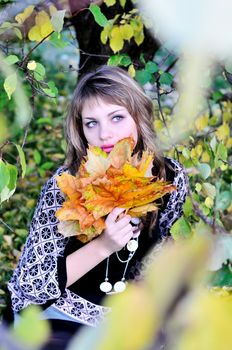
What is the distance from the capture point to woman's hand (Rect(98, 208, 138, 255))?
147 centimetres

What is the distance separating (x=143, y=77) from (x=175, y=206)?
0.42m

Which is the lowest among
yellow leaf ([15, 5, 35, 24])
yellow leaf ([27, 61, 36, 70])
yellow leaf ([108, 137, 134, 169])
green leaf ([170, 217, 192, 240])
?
green leaf ([170, 217, 192, 240])

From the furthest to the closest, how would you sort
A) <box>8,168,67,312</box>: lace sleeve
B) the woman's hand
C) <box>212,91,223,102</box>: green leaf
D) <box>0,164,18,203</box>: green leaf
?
<box>212,91,223,102</box>: green leaf, <box>8,168,67,312</box>: lace sleeve, the woman's hand, <box>0,164,18,203</box>: green leaf

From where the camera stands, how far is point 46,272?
160 cm

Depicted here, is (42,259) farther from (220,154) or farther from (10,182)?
(220,154)

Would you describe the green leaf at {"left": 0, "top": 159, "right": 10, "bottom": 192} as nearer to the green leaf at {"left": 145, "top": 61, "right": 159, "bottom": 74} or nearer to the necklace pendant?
the necklace pendant

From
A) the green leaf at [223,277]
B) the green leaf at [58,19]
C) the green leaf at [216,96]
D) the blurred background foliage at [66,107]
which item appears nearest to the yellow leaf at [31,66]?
the blurred background foliage at [66,107]

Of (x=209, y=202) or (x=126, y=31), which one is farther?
(x=126, y=31)

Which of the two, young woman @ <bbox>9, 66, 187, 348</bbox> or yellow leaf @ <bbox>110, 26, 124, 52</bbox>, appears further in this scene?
yellow leaf @ <bbox>110, 26, 124, 52</bbox>

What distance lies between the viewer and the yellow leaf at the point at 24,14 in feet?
5.33

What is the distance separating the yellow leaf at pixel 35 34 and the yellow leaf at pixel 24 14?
0.04m

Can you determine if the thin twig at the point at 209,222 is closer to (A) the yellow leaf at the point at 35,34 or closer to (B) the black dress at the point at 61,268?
(B) the black dress at the point at 61,268

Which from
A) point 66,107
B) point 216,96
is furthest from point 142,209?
point 216,96

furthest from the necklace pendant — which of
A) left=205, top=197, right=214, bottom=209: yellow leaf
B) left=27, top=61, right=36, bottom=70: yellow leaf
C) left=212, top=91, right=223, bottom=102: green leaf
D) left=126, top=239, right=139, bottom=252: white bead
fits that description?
left=212, top=91, right=223, bottom=102: green leaf
